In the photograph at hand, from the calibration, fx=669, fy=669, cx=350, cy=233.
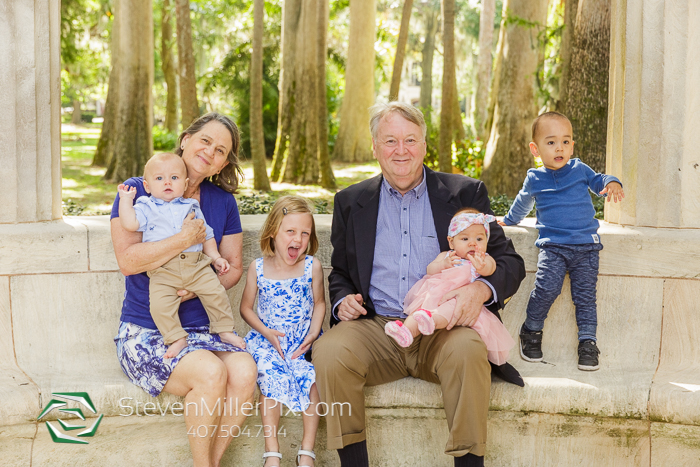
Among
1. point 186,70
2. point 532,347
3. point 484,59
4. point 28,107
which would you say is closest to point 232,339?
point 532,347

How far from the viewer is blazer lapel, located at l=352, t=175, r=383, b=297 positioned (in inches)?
141

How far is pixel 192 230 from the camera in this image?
3307mm

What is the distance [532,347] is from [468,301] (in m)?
0.86

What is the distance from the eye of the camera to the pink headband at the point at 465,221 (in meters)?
3.36

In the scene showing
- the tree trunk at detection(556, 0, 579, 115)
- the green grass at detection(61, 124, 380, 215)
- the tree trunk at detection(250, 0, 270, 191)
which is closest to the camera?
the green grass at detection(61, 124, 380, 215)

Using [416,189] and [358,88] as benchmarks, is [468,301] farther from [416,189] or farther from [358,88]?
[358,88]

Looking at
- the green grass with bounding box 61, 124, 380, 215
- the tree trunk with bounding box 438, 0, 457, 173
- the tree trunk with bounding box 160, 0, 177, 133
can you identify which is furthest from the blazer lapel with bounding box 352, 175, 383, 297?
the tree trunk with bounding box 160, 0, 177, 133

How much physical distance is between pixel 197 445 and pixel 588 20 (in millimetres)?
5745

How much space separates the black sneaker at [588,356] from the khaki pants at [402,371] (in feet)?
2.95

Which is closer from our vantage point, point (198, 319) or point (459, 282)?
point (459, 282)

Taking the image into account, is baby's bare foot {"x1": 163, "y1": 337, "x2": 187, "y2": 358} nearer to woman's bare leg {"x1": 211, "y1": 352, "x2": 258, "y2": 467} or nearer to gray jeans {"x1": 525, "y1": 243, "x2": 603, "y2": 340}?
woman's bare leg {"x1": 211, "y1": 352, "x2": 258, "y2": 467}

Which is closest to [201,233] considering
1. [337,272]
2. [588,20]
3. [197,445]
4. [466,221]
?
[337,272]

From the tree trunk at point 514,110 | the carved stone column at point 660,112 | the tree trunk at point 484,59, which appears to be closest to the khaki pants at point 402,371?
the carved stone column at point 660,112

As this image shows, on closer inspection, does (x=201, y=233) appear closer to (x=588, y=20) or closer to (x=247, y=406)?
(x=247, y=406)
